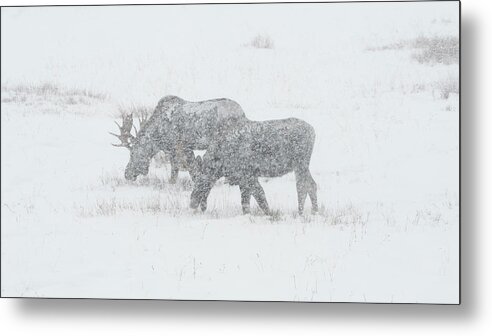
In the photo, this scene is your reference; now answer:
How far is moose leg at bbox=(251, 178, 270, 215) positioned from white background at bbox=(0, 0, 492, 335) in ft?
1.86

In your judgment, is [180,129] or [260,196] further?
[180,129]

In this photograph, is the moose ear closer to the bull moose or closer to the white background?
the bull moose

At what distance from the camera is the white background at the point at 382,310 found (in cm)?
402

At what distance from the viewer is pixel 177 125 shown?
4156 millimetres

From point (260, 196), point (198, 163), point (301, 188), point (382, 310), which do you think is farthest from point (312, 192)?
point (382, 310)

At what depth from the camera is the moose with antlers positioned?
4.12m

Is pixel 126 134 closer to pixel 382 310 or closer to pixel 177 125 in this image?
pixel 177 125

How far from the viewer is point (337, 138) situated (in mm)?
4043

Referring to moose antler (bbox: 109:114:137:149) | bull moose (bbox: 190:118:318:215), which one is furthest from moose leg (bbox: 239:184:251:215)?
moose antler (bbox: 109:114:137:149)

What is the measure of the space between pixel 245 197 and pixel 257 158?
23 centimetres

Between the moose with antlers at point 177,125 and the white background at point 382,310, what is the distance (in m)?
0.81

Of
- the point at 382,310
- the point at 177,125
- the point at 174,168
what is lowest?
the point at 382,310

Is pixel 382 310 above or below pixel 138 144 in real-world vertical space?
below

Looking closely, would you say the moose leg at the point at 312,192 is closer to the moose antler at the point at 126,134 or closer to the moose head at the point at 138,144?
the moose head at the point at 138,144
